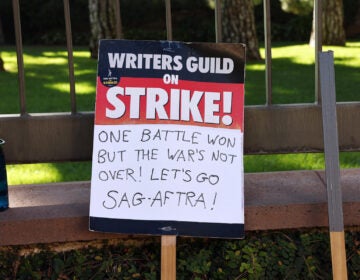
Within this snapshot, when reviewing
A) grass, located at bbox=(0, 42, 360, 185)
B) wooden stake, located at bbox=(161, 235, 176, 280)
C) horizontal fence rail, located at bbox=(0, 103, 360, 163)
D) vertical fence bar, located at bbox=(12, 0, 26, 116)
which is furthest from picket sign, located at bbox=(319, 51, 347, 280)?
grass, located at bbox=(0, 42, 360, 185)

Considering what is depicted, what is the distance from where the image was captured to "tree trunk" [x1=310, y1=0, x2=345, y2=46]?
45.9 feet

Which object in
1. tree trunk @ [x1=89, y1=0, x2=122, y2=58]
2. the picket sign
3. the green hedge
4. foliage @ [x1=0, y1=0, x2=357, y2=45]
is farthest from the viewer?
foliage @ [x1=0, y1=0, x2=357, y2=45]

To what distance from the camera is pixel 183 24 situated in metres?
17.7

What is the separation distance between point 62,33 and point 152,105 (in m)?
15.2

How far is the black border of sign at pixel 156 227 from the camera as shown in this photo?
99.5 inches

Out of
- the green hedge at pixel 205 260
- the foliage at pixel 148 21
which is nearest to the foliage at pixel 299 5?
the foliage at pixel 148 21

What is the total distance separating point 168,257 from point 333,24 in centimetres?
1211

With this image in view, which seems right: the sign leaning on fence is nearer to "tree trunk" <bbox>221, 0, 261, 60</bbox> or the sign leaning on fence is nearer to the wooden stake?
the wooden stake

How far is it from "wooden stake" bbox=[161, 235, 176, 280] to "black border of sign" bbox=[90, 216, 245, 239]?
0.07 ft

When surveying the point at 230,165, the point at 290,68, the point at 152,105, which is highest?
the point at 290,68

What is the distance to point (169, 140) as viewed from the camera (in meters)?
2.58

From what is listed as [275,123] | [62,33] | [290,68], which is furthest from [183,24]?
[275,123]

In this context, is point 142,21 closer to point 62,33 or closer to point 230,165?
point 62,33

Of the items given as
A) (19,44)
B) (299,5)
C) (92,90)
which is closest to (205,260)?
(19,44)
